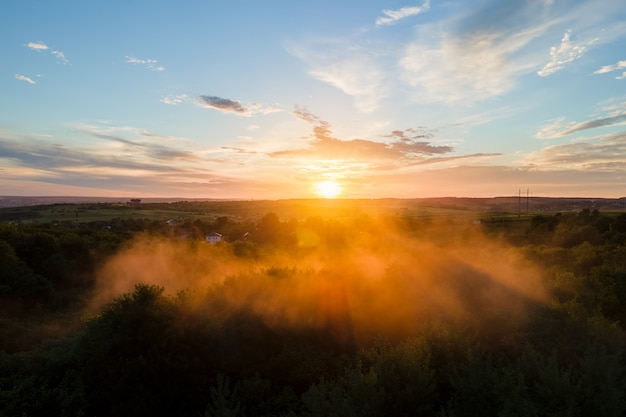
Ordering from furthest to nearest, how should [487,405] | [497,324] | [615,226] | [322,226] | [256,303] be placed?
[322,226] < [615,226] < [256,303] < [497,324] < [487,405]

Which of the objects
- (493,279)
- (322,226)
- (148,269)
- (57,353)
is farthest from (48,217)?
(493,279)

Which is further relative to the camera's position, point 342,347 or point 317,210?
point 317,210

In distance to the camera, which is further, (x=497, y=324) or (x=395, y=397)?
(x=497, y=324)

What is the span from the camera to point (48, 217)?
71625 mm

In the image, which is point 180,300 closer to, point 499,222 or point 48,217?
point 499,222

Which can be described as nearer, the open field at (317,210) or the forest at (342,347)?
the forest at (342,347)

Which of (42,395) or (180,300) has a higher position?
(180,300)

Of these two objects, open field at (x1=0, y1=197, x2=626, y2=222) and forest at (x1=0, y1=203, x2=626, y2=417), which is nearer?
forest at (x1=0, y1=203, x2=626, y2=417)

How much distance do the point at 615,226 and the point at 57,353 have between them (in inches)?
1906

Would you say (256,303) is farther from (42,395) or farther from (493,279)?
(493,279)

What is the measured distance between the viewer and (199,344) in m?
11.3

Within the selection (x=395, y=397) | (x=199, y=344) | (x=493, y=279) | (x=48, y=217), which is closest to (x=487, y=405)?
(x=395, y=397)

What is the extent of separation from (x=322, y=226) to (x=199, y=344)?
39.4 metres

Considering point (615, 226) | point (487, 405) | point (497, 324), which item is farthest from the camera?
point (615, 226)
